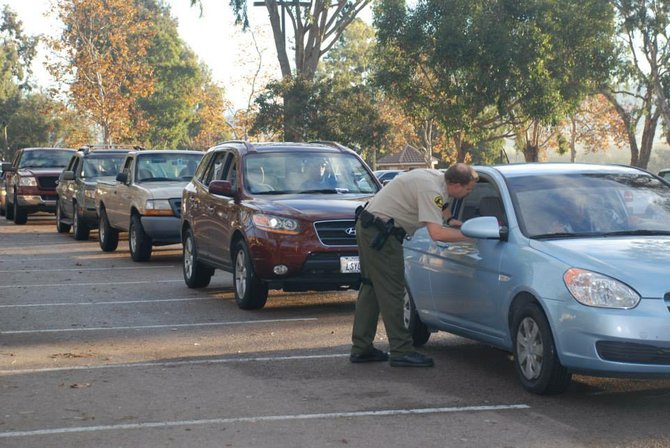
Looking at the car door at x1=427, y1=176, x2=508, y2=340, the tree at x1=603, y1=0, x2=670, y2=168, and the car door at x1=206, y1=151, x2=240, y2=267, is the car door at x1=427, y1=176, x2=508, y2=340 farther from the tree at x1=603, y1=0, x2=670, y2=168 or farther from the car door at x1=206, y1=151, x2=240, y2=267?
the tree at x1=603, y1=0, x2=670, y2=168

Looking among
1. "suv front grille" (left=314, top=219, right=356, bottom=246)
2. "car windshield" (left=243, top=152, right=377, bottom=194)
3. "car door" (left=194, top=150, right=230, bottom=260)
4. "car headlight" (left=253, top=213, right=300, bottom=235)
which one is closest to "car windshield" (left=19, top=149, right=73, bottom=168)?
"car door" (left=194, top=150, right=230, bottom=260)

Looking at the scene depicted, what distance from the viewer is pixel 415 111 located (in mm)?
50156

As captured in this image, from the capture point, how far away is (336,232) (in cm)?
1312

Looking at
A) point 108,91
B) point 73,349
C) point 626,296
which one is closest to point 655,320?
point 626,296

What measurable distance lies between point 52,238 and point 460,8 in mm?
24160

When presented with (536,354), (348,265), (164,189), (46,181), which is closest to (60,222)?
(46,181)

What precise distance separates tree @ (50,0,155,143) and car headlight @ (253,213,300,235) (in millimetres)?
50048

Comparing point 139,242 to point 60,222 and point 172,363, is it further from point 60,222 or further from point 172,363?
point 172,363

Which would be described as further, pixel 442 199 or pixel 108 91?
pixel 108 91

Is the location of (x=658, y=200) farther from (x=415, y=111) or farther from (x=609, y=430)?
(x=415, y=111)

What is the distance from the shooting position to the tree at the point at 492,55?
46.8 metres

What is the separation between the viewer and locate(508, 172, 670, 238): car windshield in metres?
8.83

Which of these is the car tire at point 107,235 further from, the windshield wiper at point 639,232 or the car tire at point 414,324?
the windshield wiper at point 639,232

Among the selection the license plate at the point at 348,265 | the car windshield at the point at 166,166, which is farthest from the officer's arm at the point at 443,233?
the car windshield at the point at 166,166
